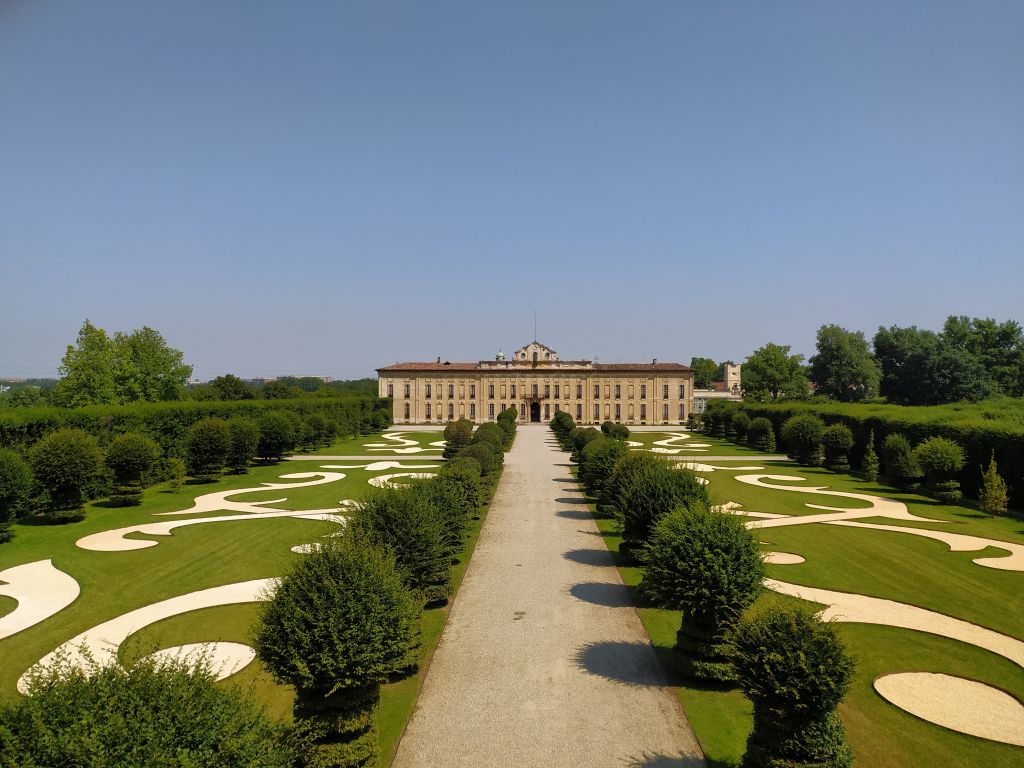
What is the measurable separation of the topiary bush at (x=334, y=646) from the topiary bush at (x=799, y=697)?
16.6ft

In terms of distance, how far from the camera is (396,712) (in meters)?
10.6

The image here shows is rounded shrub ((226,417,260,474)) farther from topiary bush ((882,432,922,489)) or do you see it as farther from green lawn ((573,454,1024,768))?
topiary bush ((882,432,922,489))

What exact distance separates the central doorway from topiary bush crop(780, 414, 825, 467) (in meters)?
50.2

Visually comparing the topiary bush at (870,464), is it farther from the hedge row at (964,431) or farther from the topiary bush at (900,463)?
the hedge row at (964,431)

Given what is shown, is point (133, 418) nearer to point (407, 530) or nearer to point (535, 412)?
point (407, 530)

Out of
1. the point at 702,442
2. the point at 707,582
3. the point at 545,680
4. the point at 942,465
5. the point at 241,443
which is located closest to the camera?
the point at 707,582

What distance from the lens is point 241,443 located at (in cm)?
3819

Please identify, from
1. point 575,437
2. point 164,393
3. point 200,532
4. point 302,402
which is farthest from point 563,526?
point 164,393

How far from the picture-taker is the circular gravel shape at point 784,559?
63.7 ft

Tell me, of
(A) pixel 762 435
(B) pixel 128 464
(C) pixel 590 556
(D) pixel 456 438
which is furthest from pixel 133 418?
(A) pixel 762 435

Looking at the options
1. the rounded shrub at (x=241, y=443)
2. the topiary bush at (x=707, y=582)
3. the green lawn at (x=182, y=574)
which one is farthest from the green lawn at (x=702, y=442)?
the topiary bush at (x=707, y=582)

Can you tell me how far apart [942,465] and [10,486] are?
40045 millimetres

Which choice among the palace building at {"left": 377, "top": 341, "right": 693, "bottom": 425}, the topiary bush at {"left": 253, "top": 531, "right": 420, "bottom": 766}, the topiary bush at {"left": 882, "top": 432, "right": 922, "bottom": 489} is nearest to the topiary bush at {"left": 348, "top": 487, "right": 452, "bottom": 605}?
the topiary bush at {"left": 253, "top": 531, "right": 420, "bottom": 766}

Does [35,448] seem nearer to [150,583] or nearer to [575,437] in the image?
[150,583]
